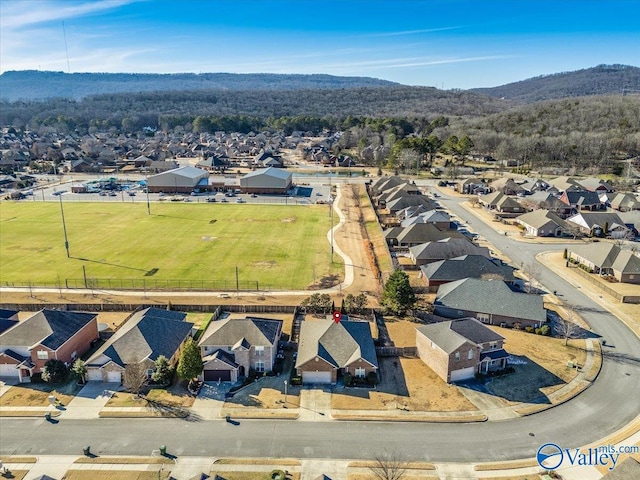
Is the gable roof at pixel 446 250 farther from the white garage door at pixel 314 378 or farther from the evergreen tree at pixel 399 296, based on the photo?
the white garage door at pixel 314 378

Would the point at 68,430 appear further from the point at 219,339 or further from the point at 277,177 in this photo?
the point at 277,177

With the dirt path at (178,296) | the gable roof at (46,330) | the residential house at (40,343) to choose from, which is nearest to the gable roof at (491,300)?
the dirt path at (178,296)

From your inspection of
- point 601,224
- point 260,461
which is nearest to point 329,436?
point 260,461

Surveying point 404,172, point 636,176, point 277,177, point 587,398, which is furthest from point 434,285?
point 636,176

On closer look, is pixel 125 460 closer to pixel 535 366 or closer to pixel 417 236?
pixel 535 366

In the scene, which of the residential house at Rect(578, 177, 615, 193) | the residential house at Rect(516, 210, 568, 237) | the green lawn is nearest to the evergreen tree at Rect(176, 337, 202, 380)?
the green lawn

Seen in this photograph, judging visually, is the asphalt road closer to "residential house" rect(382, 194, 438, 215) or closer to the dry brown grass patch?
the dry brown grass patch
